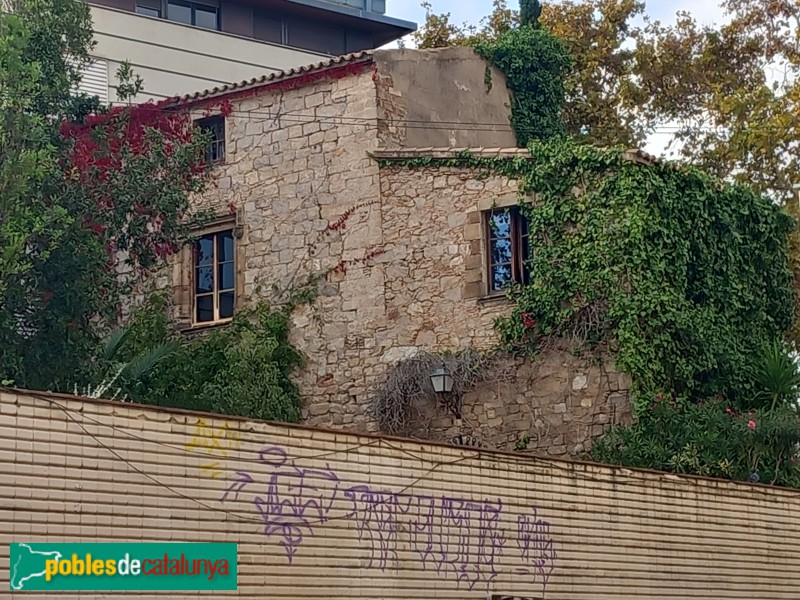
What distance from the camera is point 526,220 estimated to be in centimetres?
2055

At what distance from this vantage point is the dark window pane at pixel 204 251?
23.2 m

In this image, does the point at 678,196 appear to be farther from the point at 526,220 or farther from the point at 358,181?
the point at 358,181

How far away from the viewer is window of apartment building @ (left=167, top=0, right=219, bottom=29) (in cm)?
3306

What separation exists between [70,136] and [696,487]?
901 cm

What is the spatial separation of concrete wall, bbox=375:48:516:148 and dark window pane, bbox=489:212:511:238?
231 cm

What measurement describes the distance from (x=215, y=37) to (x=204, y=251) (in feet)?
37.0

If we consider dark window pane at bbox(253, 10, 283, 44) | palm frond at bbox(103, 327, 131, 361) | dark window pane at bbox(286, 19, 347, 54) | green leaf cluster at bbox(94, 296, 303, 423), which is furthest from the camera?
dark window pane at bbox(286, 19, 347, 54)

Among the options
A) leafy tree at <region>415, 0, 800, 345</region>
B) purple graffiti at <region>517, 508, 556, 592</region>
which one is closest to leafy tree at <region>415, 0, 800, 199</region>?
leafy tree at <region>415, 0, 800, 345</region>

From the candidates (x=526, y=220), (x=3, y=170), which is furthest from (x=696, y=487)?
(x=3, y=170)

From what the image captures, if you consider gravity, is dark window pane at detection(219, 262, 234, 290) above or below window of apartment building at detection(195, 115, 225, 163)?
below

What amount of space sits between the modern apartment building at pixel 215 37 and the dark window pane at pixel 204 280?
27.3 ft

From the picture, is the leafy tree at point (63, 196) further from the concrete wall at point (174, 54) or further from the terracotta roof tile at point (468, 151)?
the concrete wall at point (174, 54)

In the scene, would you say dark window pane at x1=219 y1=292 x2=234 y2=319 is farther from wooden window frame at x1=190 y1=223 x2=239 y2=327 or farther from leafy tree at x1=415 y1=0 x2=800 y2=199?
leafy tree at x1=415 y1=0 x2=800 y2=199

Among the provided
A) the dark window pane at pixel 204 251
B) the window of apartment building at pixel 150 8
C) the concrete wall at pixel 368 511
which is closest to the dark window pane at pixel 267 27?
the window of apartment building at pixel 150 8
